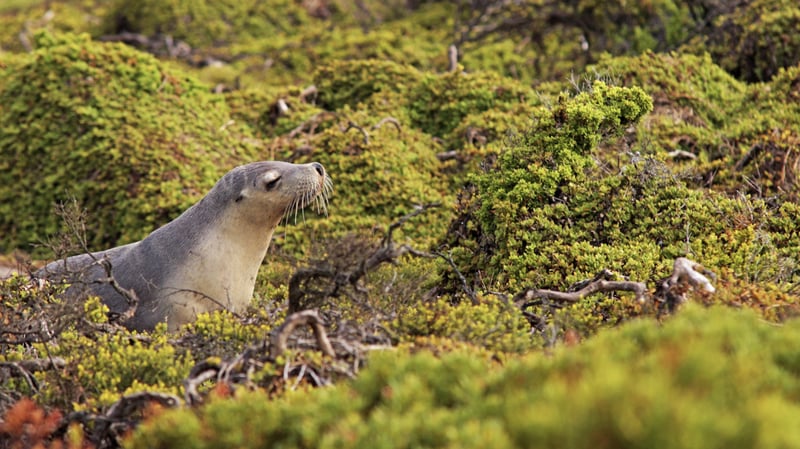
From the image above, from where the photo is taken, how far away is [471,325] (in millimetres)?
4574

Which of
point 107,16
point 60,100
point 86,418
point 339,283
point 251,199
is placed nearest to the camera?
point 86,418

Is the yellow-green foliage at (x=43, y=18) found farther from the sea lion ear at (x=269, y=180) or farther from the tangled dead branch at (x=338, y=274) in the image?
the tangled dead branch at (x=338, y=274)

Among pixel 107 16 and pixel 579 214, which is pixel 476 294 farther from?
pixel 107 16

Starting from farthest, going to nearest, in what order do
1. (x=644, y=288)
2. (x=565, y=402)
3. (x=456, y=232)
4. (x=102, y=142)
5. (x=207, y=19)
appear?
(x=207, y=19) → (x=102, y=142) → (x=456, y=232) → (x=644, y=288) → (x=565, y=402)

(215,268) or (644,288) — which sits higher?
(644,288)

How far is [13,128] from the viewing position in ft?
34.6

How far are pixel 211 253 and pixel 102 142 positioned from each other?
13.6ft

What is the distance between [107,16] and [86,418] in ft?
53.1

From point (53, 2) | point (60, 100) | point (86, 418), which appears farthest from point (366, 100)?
point (53, 2)

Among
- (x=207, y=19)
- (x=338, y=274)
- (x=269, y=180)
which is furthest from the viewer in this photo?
(x=207, y=19)

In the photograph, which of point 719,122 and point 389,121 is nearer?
point 719,122

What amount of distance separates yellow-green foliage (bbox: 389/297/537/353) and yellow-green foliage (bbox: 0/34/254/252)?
494 centimetres

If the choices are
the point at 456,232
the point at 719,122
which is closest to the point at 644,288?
the point at 456,232

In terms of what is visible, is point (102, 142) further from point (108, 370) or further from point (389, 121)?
point (108, 370)
